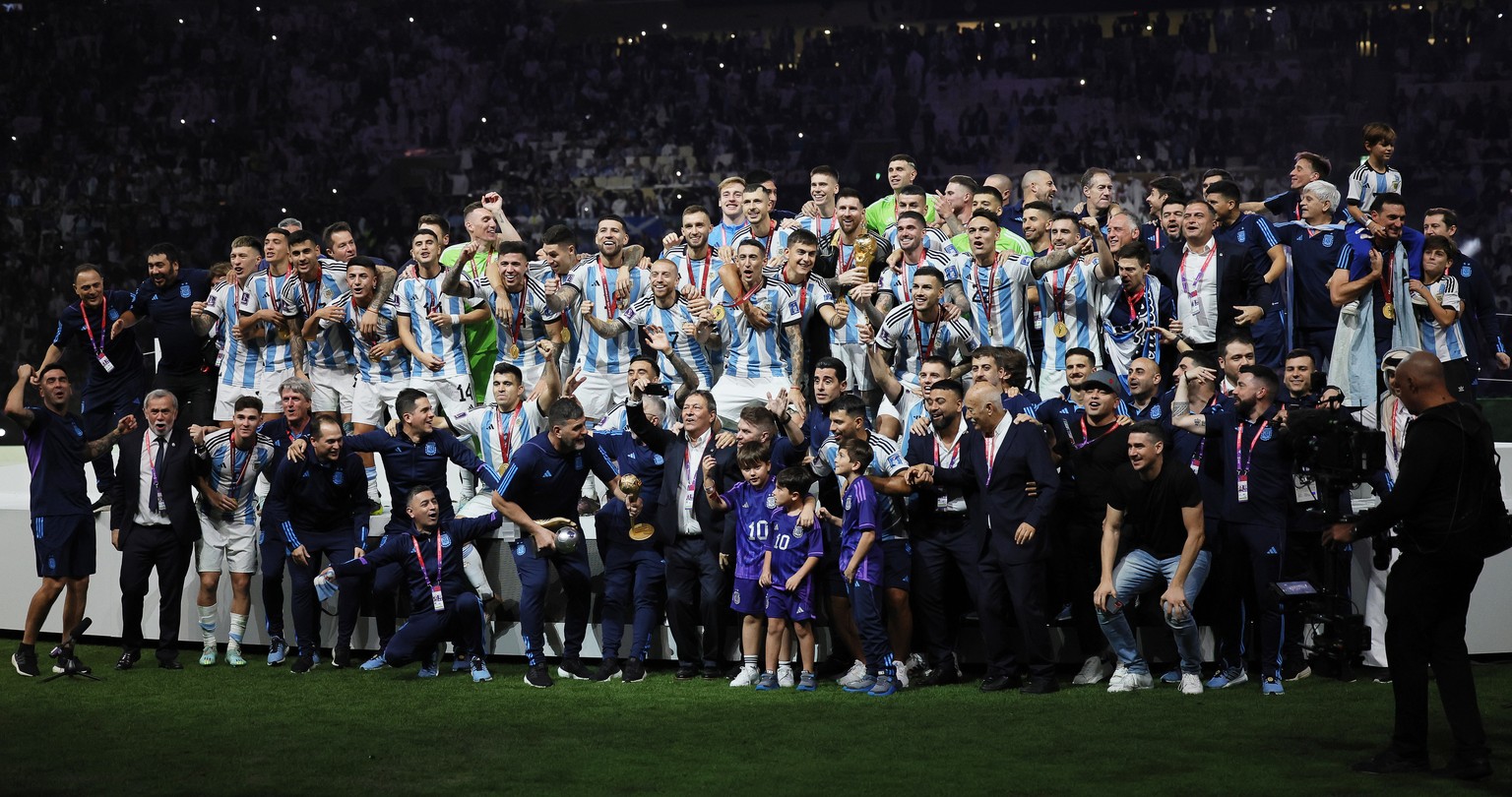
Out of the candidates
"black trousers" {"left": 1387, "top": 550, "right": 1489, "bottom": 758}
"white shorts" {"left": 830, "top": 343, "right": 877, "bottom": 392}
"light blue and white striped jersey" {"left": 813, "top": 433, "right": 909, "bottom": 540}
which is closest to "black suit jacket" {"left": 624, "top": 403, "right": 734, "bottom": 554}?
"light blue and white striped jersey" {"left": 813, "top": 433, "right": 909, "bottom": 540}

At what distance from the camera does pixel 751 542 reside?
322 inches

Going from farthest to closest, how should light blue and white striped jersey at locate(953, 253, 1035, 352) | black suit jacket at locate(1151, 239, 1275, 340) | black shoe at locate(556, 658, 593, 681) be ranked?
light blue and white striped jersey at locate(953, 253, 1035, 352), black suit jacket at locate(1151, 239, 1275, 340), black shoe at locate(556, 658, 593, 681)

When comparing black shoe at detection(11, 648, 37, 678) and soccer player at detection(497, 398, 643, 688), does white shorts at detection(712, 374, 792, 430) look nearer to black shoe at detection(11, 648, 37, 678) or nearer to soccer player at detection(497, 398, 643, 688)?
soccer player at detection(497, 398, 643, 688)

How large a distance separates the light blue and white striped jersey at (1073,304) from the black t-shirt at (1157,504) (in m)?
1.93

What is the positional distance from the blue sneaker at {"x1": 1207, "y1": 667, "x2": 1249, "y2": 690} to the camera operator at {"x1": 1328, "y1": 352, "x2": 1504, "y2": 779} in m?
1.97

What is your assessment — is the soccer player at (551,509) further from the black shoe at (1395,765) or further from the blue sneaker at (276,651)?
the black shoe at (1395,765)

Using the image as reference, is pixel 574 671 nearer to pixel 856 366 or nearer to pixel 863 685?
pixel 863 685

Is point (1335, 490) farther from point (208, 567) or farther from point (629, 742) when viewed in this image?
point (208, 567)

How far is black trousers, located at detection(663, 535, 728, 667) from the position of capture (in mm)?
8445

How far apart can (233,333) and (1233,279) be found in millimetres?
6583

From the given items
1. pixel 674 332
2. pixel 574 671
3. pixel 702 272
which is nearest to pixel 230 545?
pixel 574 671

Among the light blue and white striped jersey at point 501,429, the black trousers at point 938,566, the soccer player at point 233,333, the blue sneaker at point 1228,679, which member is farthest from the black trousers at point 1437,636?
the soccer player at point 233,333

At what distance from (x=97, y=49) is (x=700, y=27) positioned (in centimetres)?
867

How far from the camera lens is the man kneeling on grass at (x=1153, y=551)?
301 inches
